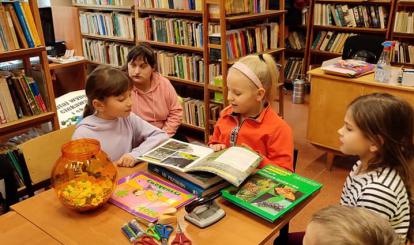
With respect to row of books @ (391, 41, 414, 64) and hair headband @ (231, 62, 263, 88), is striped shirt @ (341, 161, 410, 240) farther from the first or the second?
row of books @ (391, 41, 414, 64)

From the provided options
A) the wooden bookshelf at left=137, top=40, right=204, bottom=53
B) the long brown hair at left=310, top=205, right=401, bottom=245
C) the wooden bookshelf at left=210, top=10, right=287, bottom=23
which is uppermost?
the wooden bookshelf at left=210, top=10, right=287, bottom=23

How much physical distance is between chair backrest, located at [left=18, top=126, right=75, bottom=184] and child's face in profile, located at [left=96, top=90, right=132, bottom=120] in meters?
0.32

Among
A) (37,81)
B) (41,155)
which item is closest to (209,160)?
(41,155)

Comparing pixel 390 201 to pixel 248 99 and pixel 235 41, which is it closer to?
pixel 248 99

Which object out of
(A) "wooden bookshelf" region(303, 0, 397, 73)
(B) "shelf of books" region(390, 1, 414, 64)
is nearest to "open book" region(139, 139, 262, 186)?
(B) "shelf of books" region(390, 1, 414, 64)

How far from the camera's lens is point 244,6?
A: 352 centimetres

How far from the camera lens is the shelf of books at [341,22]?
4.42 metres

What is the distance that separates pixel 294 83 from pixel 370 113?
3707mm

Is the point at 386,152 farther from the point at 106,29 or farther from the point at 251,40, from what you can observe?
the point at 106,29

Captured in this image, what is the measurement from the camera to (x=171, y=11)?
3.67 m

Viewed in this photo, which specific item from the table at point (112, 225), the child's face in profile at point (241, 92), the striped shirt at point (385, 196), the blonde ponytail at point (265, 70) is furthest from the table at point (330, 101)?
the table at point (112, 225)

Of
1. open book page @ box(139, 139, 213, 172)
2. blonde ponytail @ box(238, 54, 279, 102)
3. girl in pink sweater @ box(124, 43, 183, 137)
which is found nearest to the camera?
open book page @ box(139, 139, 213, 172)

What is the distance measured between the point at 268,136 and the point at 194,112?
6.94ft

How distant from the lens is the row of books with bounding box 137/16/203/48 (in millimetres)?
3551
